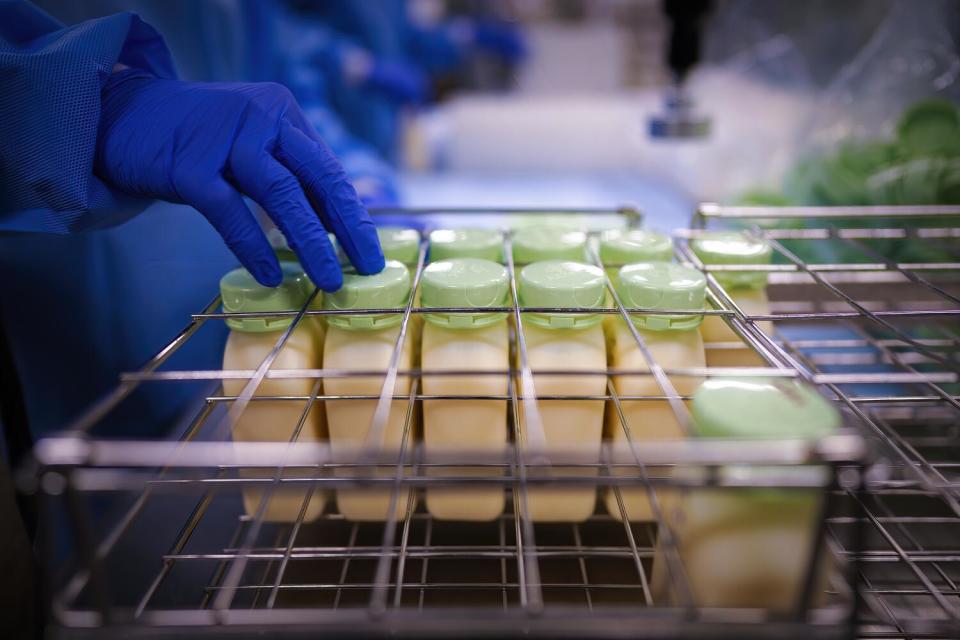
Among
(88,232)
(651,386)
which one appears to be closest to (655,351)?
(651,386)

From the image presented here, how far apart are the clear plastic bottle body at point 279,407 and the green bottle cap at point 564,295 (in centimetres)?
25

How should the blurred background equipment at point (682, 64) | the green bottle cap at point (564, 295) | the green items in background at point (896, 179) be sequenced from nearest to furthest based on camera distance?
the green bottle cap at point (564, 295) < the green items in background at point (896, 179) < the blurred background equipment at point (682, 64)

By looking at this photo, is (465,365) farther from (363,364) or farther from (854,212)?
(854,212)

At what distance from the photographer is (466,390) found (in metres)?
0.64

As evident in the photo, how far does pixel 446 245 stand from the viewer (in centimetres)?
79

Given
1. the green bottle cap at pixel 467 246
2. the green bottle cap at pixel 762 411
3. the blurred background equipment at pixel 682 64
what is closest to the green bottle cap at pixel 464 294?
the green bottle cap at pixel 467 246

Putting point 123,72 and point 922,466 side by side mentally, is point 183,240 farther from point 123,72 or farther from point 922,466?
point 922,466

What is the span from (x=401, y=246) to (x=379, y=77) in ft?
7.28

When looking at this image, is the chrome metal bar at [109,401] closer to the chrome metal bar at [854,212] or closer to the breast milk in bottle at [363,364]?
the breast milk in bottle at [363,364]

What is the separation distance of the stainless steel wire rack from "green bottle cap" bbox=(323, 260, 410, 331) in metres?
0.03

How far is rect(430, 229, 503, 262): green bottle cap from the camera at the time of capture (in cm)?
78

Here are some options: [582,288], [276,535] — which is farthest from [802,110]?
[276,535]

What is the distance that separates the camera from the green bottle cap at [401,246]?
79cm

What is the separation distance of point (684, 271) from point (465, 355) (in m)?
0.26
